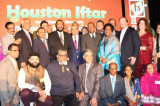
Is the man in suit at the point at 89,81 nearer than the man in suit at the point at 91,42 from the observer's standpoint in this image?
Yes

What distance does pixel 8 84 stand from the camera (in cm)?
385

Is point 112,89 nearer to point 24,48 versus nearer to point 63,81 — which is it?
point 63,81

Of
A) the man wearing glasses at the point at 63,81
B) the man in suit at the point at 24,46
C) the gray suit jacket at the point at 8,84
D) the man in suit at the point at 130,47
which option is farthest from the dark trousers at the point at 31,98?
the man in suit at the point at 130,47

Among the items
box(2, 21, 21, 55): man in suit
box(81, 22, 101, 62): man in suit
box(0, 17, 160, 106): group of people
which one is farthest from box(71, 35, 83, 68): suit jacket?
box(2, 21, 21, 55): man in suit

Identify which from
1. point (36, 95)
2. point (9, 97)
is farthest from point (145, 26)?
point (9, 97)

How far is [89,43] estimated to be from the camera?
480 cm

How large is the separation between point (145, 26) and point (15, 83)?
→ 3263 mm

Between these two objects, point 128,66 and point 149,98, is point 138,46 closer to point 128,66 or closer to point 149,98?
point 128,66

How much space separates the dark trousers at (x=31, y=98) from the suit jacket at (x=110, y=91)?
1062 millimetres

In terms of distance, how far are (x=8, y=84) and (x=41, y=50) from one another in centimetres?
104

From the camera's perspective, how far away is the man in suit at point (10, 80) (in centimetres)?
374

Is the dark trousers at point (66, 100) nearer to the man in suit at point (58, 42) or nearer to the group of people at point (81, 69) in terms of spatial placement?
the group of people at point (81, 69)

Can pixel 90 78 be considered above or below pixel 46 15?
below

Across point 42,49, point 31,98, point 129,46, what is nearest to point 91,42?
point 129,46
